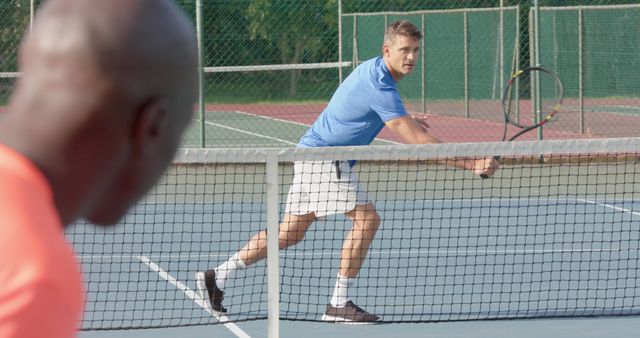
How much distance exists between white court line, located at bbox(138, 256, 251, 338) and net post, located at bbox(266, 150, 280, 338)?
62 centimetres

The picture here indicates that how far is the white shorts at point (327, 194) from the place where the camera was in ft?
21.2

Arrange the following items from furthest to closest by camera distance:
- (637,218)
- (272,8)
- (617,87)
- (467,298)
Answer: (617,87), (272,8), (637,218), (467,298)

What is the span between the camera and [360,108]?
646cm

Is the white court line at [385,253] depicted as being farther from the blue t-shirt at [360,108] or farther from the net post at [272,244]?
the net post at [272,244]

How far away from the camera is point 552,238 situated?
31.8 ft

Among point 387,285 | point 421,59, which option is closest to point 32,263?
point 387,285

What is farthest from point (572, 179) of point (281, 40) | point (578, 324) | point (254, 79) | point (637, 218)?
point (578, 324)

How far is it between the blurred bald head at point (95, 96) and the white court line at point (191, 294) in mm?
5415

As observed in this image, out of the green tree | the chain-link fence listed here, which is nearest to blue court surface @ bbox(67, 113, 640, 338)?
the chain-link fence

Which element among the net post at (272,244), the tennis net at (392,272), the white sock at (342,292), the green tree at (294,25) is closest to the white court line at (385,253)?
the tennis net at (392,272)

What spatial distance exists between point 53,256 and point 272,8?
46.7 feet

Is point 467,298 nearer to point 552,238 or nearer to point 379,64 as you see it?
point 379,64

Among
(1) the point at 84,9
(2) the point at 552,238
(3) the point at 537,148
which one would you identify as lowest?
(2) the point at 552,238

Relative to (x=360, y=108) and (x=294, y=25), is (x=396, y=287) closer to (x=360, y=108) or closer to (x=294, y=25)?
(x=360, y=108)
